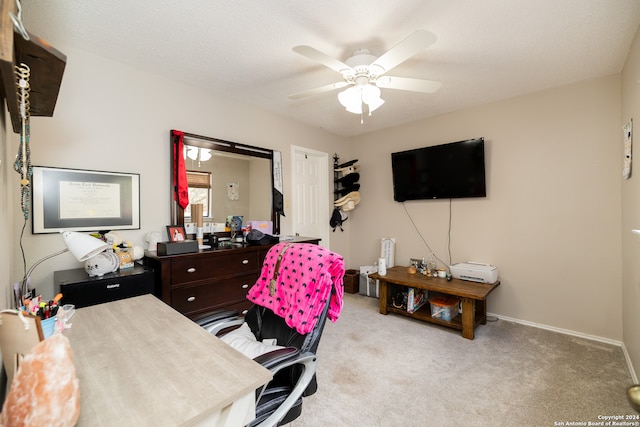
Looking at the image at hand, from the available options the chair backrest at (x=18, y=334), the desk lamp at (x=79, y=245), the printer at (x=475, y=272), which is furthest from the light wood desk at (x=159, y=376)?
the printer at (x=475, y=272)

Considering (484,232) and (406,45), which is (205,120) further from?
(484,232)

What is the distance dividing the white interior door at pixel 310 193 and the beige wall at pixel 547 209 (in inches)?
57.6

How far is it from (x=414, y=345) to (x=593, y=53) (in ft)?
9.37

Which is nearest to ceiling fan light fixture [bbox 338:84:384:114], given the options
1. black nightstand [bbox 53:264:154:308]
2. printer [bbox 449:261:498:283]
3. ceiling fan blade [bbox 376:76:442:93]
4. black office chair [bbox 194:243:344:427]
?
ceiling fan blade [bbox 376:76:442:93]

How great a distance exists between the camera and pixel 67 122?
2.07 m

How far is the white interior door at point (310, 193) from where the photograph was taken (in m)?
3.88

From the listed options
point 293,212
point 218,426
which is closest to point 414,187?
point 293,212

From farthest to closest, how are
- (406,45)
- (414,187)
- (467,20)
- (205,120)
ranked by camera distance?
(414,187) → (205,120) → (467,20) → (406,45)

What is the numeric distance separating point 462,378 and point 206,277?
2203 millimetres

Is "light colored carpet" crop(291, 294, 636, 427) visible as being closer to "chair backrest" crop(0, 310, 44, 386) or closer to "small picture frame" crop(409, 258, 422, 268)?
"small picture frame" crop(409, 258, 422, 268)

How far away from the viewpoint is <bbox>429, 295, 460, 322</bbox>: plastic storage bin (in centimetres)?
295

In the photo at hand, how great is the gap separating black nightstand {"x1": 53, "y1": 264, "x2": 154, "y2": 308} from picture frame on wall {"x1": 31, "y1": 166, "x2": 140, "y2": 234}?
0.37 meters

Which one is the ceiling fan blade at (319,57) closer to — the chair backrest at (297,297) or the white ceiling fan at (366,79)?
the white ceiling fan at (366,79)

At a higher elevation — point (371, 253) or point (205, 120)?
point (205, 120)
